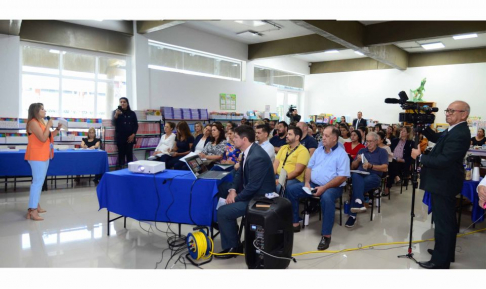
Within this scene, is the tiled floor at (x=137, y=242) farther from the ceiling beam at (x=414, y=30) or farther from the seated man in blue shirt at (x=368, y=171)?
the ceiling beam at (x=414, y=30)

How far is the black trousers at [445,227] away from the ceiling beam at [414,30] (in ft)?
17.6

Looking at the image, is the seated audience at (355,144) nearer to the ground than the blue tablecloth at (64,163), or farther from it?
farther from it

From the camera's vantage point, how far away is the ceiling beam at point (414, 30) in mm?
6438

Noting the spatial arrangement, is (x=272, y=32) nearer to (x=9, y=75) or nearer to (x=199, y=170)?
(x=9, y=75)

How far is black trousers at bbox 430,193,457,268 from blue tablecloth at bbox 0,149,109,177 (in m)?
5.18

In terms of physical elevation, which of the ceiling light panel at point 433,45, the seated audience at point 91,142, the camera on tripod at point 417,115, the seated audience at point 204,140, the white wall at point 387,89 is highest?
the ceiling light panel at point 433,45

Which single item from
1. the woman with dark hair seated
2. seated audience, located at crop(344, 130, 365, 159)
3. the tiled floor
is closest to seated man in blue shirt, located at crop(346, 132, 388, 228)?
the tiled floor

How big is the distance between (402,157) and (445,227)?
3392mm

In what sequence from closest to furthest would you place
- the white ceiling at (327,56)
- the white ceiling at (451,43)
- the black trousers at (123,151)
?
the black trousers at (123,151)
the white ceiling at (451,43)
the white ceiling at (327,56)

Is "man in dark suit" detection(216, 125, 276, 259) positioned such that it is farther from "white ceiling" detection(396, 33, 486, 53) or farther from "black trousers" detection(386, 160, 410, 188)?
"white ceiling" detection(396, 33, 486, 53)

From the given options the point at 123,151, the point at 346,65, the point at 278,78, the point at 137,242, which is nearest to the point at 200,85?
the point at 123,151

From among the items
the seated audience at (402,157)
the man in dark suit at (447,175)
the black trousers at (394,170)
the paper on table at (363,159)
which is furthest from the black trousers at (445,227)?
the seated audience at (402,157)
